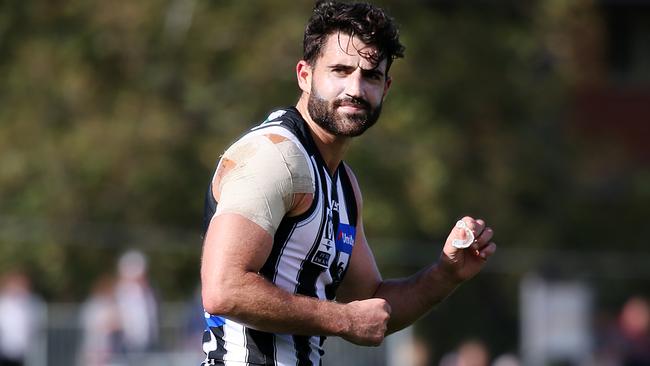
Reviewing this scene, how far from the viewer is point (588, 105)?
3241 centimetres

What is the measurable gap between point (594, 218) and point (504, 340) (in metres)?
5.90

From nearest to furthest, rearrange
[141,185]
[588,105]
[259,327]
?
[259,327] → [141,185] → [588,105]

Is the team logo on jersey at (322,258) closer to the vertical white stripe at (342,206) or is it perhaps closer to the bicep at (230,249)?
the vertical white stripe at (342,206)

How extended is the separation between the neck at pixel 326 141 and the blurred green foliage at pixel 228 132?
15.9 m

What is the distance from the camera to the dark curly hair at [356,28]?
5.05 meters

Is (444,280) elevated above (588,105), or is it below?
below

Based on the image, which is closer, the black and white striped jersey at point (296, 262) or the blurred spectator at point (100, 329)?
the black and white striped jersey at point (296, 262)

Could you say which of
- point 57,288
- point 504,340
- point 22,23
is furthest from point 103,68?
point 504,340

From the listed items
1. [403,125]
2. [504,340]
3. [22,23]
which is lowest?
[504,340]

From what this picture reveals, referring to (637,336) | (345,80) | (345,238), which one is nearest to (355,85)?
(345,80)

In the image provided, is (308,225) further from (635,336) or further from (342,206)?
(635,336)

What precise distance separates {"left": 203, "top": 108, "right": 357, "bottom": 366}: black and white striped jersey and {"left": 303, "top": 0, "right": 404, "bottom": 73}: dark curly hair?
0.29m

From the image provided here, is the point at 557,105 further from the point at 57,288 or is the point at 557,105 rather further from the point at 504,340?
the point at 57,288

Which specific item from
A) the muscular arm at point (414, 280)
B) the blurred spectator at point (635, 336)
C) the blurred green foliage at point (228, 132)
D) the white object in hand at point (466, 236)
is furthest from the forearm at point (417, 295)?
the blurred green foliage at point (228, 132)
